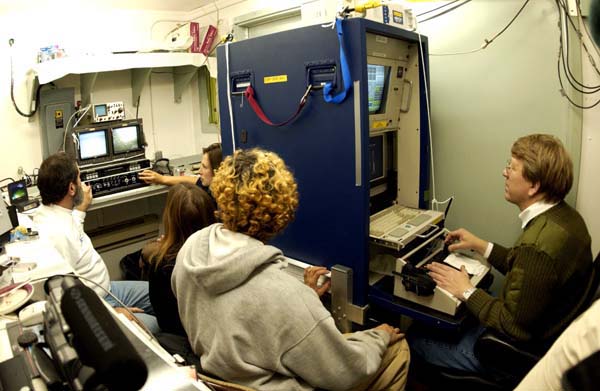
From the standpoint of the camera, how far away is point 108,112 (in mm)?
3348

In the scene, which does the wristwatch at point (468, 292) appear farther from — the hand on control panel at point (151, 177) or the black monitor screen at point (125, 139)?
the black monitor screen at point (125, 139)

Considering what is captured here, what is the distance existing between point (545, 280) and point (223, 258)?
1104 millimetres

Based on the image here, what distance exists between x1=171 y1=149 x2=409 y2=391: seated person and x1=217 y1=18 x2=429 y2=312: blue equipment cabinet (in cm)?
58

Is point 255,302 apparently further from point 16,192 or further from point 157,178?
point 157,178

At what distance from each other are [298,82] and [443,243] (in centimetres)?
105

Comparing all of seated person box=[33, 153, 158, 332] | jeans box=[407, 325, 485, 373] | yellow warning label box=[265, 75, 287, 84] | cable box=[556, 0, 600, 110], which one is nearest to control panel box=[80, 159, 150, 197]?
seated person box=[33, 153, 158, 332]

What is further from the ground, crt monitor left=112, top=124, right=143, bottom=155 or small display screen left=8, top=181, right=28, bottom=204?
crt monitor left=112, top=124, right=143, bottom=155

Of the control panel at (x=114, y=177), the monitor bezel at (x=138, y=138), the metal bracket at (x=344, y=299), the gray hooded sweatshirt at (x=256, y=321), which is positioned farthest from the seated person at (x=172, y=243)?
the monitor bezel at (x=138, y=138)

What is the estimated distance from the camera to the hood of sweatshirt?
3.60 ft

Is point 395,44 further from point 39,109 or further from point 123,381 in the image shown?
point 39,109

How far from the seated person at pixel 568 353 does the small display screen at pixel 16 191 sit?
2684 mm

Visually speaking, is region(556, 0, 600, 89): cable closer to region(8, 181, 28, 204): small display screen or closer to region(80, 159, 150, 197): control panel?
region(80, 159, 150, 197): control panel

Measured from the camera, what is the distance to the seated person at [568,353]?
0.68 m

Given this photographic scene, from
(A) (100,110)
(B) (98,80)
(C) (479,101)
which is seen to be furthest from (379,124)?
(B) (98,80)
